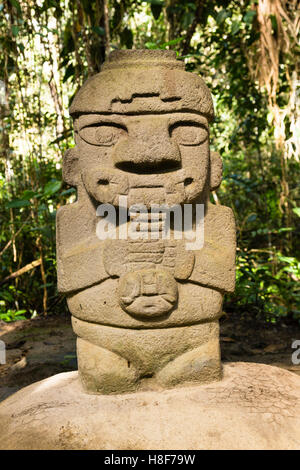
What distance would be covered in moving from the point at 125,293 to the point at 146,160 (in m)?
0.59

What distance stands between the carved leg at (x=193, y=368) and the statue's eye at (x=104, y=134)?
1.04 m

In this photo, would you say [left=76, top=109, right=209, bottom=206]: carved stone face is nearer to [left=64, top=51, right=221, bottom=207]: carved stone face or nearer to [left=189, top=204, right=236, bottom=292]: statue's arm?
[left=64, top=51, right=221, bottom=207]: carved stone face

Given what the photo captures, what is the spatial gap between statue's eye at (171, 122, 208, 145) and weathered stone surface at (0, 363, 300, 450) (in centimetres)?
113

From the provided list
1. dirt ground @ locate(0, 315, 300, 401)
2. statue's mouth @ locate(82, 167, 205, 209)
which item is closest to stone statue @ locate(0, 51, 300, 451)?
statue's mouth @ locate(82, 167, 205, 209)

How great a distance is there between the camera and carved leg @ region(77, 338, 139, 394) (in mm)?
2148

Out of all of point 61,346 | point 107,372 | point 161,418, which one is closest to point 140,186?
point 107,372

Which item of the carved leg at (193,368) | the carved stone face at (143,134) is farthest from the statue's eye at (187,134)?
the carved leg at (193,368)

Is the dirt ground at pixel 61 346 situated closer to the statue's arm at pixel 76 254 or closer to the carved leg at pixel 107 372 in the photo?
the carved leg at pixel 107 372

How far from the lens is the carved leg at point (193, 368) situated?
2.18m

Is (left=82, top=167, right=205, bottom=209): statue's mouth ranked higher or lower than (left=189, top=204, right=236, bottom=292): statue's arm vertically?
higher

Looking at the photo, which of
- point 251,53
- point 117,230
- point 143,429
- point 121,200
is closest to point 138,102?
point 121,200

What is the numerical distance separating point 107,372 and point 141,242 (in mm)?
610
